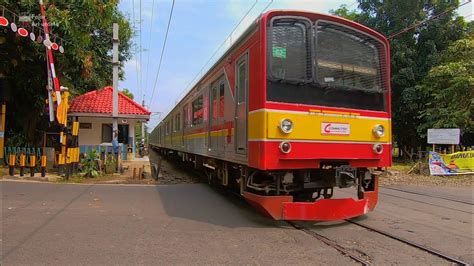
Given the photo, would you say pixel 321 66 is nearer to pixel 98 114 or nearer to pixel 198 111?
pixel 198 111

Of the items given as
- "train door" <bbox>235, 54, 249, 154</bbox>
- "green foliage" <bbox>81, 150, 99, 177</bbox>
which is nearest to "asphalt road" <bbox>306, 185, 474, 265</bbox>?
"train door" <bbox>235, 54, 249, 154</bbox>

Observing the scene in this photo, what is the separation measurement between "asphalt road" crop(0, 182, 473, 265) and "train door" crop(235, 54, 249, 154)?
1.37 meters

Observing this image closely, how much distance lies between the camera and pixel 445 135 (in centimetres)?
2069

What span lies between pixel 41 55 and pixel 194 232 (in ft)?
36.6

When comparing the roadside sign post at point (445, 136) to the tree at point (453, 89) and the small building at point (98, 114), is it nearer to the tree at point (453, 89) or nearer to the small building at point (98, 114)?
the tree at point (453, 89)

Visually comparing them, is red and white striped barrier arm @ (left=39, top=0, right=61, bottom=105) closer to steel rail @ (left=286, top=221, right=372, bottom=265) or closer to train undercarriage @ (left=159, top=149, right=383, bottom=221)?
train undercarriage @ (left=159, top=149, right=383, bottom=221)

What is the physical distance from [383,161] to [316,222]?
63.1 inches

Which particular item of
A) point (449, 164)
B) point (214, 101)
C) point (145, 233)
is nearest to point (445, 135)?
point (449, 164)

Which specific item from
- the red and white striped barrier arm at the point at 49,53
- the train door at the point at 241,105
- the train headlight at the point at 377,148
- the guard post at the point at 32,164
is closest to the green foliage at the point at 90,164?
the guard post at the point at 32,164

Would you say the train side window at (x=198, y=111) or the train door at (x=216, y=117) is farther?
the train side window at (x=198, y=111)

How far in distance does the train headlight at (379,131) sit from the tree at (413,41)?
2168 cm

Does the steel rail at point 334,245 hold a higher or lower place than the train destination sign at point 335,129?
lower

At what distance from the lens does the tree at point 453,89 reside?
24984 millimetres

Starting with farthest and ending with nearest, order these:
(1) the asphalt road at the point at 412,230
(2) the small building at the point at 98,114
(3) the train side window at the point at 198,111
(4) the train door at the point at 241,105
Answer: (2) the small building at the point at 98,114, (3) the train side window at the point at 198,111, (4) the train door at the point at 241,105, (1) the asphalt road at the point at 412,230
